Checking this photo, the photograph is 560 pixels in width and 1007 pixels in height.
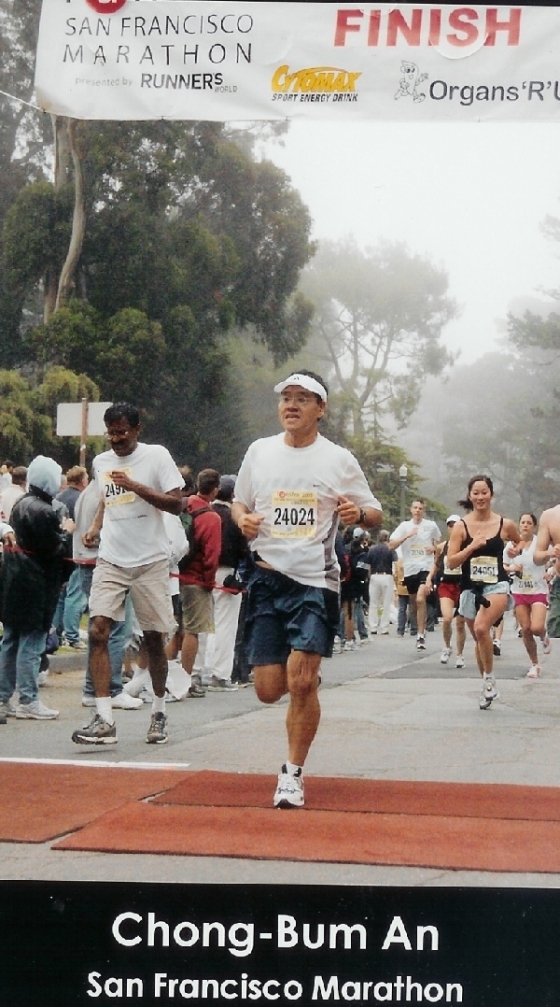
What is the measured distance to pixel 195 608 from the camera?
10.4 meters

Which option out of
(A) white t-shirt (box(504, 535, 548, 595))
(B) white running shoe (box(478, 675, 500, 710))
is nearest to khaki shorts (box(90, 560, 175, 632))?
(B) white running shoe (box(478, 675, 500, 710))

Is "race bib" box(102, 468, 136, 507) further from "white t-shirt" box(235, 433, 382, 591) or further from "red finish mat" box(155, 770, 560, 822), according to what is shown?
"white t-shirt" box(235, 433, 382, 591)

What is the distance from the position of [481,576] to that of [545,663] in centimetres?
550

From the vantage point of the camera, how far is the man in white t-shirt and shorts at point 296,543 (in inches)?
210

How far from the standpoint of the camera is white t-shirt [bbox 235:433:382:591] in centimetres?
538

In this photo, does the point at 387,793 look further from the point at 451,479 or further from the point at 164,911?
the point at 451,479

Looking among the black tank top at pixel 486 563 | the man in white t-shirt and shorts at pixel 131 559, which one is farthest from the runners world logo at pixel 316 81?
the black tank top at pixel 486 563

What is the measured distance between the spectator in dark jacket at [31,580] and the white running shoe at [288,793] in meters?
3.58

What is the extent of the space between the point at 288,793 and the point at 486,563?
16.1 ft

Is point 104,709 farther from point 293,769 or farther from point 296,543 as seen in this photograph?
point 296,543

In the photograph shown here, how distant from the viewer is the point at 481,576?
9.96 m

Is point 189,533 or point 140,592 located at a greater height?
point 189,533

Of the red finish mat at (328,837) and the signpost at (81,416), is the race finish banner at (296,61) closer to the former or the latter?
the signpost at (81,416)

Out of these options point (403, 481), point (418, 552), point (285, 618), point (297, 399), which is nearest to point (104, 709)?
point (285, 618)
